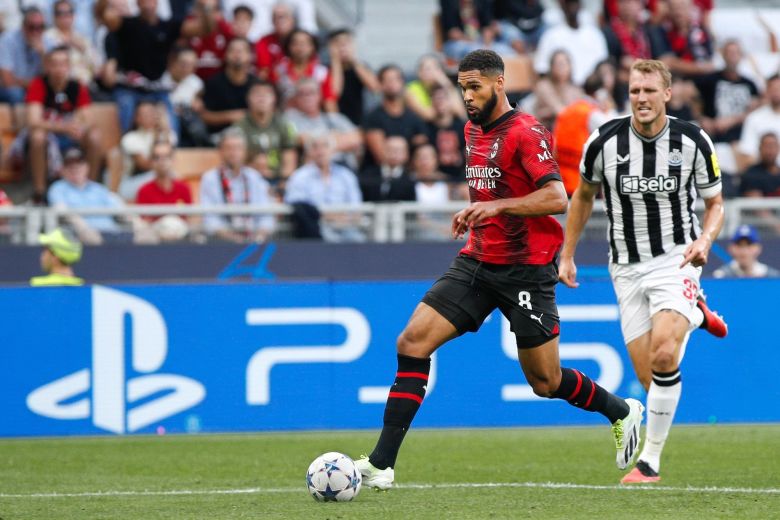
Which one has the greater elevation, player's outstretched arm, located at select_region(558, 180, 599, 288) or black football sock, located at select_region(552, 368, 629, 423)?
player's outstretched arm, located at select_region(558, 180, 599, 288)

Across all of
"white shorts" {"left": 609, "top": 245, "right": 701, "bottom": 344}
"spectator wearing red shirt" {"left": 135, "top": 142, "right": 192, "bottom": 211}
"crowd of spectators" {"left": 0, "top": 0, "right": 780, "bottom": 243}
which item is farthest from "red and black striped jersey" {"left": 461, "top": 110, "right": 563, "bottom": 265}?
"spectator wearing red shirt" {"left": 135, "top": 142, "right": 192, "bottom": 211}

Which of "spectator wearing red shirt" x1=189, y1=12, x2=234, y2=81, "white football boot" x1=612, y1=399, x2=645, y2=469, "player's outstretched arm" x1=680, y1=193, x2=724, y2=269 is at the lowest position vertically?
"white football boot" x1=612, y1=399, x2=645, y2=469

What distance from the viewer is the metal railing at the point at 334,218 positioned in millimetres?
13156

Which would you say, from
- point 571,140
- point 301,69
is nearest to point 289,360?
point 571,140

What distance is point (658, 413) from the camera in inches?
309

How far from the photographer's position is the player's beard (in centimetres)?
711

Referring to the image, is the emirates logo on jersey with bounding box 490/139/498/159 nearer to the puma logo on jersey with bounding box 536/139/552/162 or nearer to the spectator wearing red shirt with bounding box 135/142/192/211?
the puma logo on jersey with bounding box 536/139/552/162

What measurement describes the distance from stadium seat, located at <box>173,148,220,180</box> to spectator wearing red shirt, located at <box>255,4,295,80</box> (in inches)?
72.0

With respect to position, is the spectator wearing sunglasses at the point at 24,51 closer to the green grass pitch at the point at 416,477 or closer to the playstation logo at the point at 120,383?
the playstation logo at the point at 120,383

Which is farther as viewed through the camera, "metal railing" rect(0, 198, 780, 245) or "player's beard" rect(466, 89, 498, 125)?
"metal railing" rect(0, 198, 780, 245)

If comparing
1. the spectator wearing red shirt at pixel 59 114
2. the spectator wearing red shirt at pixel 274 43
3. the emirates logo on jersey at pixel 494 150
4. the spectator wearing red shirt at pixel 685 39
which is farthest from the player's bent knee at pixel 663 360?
the spectator wearing red shirt at pixel 685 39

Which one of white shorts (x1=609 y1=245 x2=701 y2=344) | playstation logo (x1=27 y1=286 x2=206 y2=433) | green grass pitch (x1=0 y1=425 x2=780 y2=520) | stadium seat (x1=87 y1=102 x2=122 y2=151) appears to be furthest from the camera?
stadium seat (x1=87 y1=102 x2=122 y2=151)

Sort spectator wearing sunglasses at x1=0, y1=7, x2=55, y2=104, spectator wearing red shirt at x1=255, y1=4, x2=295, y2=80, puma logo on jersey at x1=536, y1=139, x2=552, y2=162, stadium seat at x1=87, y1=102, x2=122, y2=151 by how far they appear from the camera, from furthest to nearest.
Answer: spectator wearing red shirt at x1=255, y1=4, x2=295, y2=80 → spectator wearing sunglasses at x1=0, y1=7, x2=55, y2=104 → stadium seat at x1=87, y1=102, x2=122, y2=151 → puma logo on jersey at x1=536, y1=139, x2=552, y2=162

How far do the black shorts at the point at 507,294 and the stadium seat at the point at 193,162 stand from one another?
8.14m
